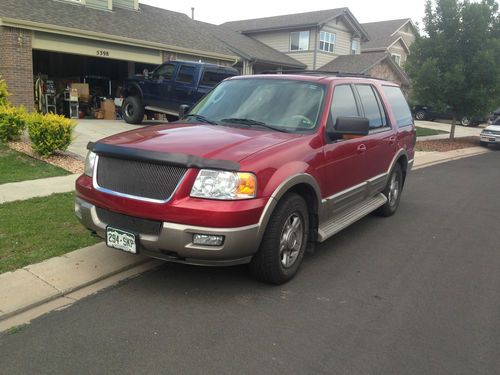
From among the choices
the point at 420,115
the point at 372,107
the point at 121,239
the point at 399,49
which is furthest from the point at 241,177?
the point at 399,49

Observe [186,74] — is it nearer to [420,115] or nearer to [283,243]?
[283,243]

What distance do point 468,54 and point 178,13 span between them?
551 inches

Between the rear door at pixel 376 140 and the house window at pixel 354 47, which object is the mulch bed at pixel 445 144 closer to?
the rear door at pixel 376 140

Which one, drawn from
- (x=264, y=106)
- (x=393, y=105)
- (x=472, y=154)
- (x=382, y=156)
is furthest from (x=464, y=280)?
(x=472, y=154)

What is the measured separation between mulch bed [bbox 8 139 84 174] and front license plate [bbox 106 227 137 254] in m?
4.95

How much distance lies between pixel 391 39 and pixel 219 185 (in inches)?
1627

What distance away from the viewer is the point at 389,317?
12.3 feet

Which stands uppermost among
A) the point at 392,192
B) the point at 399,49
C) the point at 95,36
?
the point at 399,49

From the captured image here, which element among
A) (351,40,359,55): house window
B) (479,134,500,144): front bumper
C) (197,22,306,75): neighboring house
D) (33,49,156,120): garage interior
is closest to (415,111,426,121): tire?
(351,40,359,55): house window

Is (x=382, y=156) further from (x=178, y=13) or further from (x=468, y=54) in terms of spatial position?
(x=178, y=13)

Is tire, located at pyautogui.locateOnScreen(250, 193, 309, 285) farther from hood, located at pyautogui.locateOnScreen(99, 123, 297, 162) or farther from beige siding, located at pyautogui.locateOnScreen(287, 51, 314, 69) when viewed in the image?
beige siding, located at pyautogui.locateOnScreen(287, 51, 314, 69)

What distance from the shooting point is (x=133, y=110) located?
15.3m

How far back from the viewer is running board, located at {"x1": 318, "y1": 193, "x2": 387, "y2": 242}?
470cm

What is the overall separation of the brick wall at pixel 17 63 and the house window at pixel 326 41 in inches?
811
